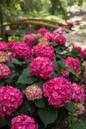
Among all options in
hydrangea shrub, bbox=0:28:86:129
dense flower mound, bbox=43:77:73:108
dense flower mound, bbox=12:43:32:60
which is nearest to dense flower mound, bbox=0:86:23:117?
hydrangea shrub, bbox=0:28:86:129

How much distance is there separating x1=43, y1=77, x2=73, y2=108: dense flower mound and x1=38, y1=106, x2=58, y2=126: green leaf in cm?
7

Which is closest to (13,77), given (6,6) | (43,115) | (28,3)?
(43,115)

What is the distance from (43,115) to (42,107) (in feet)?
0.22

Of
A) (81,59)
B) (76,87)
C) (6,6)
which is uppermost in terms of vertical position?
(6,6)

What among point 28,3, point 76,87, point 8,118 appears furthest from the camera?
point 28,3

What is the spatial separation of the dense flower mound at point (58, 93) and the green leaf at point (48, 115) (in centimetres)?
7

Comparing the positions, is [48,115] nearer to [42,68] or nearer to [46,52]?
[42,68]

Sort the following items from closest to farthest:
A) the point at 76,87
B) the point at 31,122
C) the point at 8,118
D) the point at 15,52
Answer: the point at 31,122
the point at 8,118
the point at 76,87
the point at 15,52

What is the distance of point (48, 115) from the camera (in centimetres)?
107

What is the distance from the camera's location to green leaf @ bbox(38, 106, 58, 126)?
40.9 inches

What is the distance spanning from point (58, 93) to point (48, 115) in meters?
0.20

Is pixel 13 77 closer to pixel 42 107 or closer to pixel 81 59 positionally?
pixel 42 107

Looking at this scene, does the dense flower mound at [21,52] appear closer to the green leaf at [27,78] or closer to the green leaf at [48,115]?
the green leaf at [27,78]

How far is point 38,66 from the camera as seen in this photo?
3.98 ft
